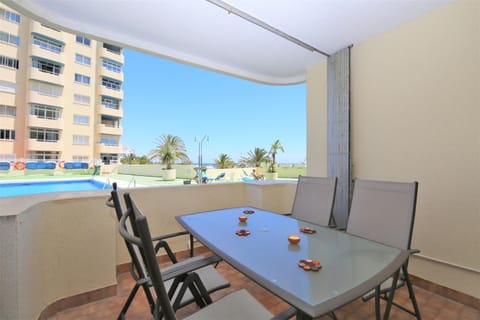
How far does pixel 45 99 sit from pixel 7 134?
9.85 feet

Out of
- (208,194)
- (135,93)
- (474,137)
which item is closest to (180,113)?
(135,93)

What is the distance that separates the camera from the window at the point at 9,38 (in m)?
9.77

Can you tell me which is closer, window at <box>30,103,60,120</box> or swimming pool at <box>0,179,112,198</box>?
swimming pool at <box>0,179,112,198</box>

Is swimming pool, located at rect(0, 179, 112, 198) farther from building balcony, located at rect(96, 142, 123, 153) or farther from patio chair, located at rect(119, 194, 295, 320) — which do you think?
patio chair, located at rect(119, 194, 295, 320)

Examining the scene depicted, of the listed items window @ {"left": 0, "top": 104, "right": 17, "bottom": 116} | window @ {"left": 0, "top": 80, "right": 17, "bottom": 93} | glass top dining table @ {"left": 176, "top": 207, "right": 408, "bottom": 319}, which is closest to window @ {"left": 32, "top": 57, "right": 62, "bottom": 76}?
window @ {"left": 0, "top": 80, "right": 17, "bottom": 93}

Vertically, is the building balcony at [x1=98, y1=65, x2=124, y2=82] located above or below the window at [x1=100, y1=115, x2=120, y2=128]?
above

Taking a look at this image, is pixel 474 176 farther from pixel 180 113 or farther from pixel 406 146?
pixel 180 113

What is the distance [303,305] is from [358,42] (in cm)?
315

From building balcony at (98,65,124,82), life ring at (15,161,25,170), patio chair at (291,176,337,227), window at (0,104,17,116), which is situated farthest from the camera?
building balcony at (98,65,124,82)

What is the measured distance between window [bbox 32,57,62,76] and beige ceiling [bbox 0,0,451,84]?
50.5 ft

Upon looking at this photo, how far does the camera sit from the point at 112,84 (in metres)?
18.2

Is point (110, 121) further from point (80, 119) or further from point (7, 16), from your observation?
point (7, 16)

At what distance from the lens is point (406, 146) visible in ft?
7.72

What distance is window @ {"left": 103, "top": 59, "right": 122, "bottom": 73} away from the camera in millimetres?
17531
